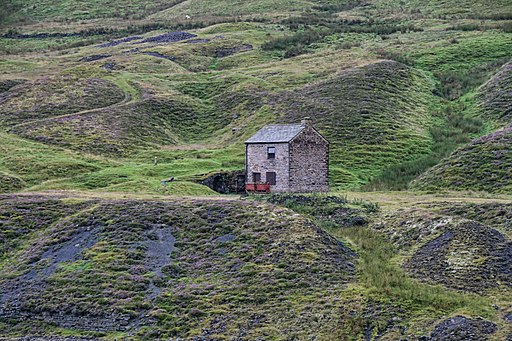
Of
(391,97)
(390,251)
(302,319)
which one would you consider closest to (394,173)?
(391,97)

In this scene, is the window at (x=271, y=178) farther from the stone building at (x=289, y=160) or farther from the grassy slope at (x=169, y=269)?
the grassy slope at (x=169, y=269)

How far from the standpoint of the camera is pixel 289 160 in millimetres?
66125

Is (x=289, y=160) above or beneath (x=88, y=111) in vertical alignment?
above

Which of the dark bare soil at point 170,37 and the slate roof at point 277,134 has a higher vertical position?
the dark bare soil at point 170,37

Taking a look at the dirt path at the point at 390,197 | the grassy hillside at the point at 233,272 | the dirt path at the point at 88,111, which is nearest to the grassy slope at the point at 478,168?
the dirt path at the point at 390,197

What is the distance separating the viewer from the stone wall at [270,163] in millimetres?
66375

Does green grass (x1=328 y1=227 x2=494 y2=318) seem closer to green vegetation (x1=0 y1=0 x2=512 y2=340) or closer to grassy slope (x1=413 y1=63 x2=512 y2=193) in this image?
green vegetation (x1=0 y1=0 x2=512 y2=340)

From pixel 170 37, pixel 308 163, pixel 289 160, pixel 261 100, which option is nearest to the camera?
pixel 289 160

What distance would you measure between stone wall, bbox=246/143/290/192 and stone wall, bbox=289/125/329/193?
542 millimetres

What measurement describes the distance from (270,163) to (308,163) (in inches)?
139

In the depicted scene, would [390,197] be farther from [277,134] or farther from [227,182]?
[227,182]

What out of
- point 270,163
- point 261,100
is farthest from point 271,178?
point 261,100

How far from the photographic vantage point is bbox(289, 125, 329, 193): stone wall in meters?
66.7

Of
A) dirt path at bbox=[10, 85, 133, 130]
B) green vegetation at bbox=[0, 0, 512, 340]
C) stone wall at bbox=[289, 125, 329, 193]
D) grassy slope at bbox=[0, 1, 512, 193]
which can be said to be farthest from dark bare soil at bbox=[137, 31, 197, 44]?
stone wall at bbox=[289, 125, 329, 193]
